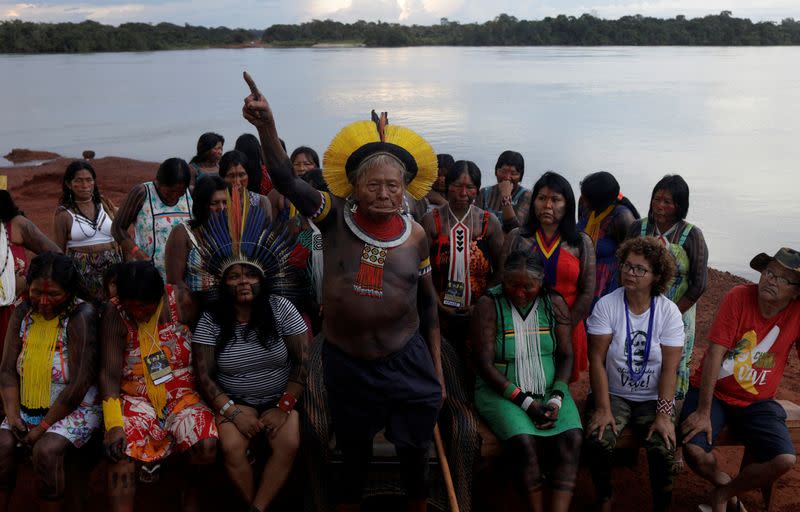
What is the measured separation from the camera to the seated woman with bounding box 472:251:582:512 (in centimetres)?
397

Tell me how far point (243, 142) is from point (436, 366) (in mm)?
3215

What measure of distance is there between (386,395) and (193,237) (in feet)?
5.89

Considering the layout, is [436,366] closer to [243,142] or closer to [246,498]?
[246,498]

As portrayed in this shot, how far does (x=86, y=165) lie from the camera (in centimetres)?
538

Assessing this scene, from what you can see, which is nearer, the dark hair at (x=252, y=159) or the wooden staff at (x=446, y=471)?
the wooden staff at (x=446, y=471)

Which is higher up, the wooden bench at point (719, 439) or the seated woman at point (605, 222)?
the seated woman at point (605, 222)

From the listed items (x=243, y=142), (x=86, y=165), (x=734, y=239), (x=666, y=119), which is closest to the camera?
(x=86, y=165)

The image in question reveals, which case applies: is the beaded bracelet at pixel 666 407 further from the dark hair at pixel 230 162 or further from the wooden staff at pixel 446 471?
the dark hair at pixel 230 162

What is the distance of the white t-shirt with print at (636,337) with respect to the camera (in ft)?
13.5

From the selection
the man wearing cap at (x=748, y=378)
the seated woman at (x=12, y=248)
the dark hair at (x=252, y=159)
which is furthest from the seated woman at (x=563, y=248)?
the seated woman at (x=12, y=248)

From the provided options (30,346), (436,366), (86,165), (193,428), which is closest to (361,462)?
(436,366)

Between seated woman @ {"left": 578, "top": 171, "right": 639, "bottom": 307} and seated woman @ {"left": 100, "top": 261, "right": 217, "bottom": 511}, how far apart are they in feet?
9.46

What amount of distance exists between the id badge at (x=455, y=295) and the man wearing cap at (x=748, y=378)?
1.49 m

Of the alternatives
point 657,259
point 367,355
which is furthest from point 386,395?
point 657,259
